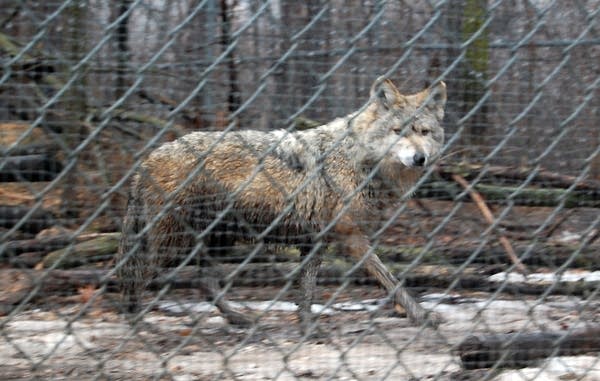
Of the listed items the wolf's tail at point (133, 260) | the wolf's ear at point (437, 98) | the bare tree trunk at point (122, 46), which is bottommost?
the wolf's tail at point (133, 260)

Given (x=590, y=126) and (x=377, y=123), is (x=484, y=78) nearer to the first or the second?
(x=590, y=126)

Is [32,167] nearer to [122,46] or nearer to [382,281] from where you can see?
[122,46]

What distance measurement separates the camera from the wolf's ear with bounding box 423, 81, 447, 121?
2736 millimetres

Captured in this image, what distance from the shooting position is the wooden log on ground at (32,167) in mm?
2574

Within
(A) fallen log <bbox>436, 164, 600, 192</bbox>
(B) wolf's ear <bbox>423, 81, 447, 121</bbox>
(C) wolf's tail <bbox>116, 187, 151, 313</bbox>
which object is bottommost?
(C) wolf's tail <bbox>116, 187, 151, 313</bbox>

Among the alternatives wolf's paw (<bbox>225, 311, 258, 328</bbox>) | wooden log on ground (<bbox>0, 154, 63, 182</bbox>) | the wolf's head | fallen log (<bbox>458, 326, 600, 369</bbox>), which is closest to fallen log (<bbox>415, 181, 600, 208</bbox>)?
the wolf's head

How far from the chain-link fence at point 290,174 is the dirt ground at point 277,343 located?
0.06 feet

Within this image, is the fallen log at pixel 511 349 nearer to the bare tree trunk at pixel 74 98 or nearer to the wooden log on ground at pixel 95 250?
the bare tree trunk at pixel 74 98

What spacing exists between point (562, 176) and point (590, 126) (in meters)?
0.34

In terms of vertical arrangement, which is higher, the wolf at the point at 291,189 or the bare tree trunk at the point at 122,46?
the bare tree trunk at the point at 122,46

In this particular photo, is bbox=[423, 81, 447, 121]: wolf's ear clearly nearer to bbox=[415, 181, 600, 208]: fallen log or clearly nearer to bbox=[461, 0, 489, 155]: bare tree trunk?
bbox=[461, 0, 489, 155]: bare tree trunk

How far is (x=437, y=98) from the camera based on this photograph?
3146 millimetres

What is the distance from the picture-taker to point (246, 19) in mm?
2490

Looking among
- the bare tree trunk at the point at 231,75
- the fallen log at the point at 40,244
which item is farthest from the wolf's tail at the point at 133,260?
the bare tree trunk at the point at 231,75
